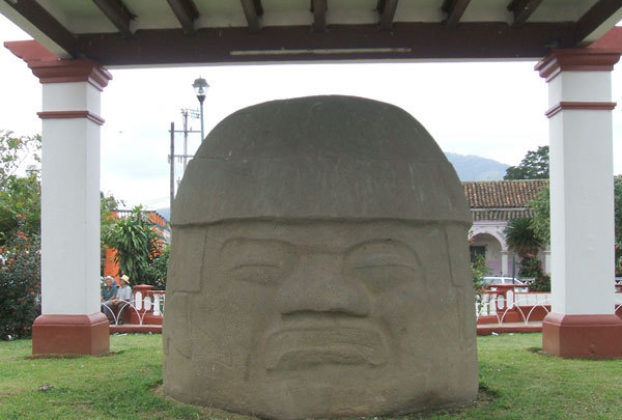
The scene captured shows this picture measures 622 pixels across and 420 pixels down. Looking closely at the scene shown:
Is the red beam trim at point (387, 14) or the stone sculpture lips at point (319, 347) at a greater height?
the red beam trim at point (387, 14)

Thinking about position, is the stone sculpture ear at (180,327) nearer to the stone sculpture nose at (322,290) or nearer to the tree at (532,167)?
the stone sculpture nose at (322,290)

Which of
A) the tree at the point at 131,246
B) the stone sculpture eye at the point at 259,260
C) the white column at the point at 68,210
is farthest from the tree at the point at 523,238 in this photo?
the stone sculpture eye at the point at 259,260

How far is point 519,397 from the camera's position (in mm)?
5480

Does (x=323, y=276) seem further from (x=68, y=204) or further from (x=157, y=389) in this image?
(x=68, y=204)

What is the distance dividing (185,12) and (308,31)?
152 cm

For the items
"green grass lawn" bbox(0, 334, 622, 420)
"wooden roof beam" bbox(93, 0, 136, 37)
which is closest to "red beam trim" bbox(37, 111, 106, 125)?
"wooden roof beam" bbox(93, 0, 136, 37)

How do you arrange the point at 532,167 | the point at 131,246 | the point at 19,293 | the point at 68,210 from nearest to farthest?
the point at 68,210, the point at 19,293, the point at 131,246, the point at 532,167

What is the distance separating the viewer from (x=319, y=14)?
735 cm

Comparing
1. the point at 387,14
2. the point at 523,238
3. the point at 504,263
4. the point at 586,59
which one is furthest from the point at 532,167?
the point at 387,14

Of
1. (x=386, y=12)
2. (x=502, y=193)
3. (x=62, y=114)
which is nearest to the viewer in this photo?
(x=386, y=12)

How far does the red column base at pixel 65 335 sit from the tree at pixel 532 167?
39180 mm

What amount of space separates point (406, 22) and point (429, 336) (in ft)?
15.4

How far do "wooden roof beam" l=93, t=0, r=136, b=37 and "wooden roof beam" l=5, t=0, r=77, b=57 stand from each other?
0.62 m

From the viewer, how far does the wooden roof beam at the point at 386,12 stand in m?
7.23
